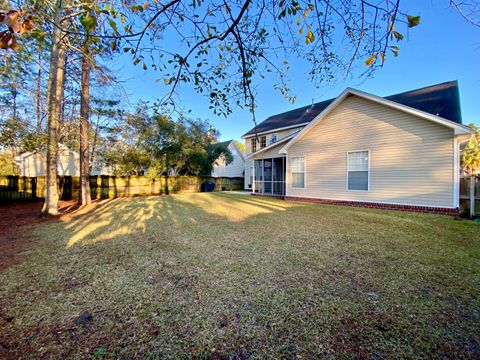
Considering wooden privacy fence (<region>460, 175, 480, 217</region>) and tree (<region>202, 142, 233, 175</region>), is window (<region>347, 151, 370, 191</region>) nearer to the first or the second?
wooden privacy fence (<region>460, 175, 480, 217</region>)

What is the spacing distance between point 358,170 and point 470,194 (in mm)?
3353

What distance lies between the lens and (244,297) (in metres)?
2.41

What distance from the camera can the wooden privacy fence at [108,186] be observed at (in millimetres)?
9992

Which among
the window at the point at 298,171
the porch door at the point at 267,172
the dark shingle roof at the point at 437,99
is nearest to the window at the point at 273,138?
the porch door at the point at 267,172

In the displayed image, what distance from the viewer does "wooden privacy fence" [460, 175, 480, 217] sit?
6.61m

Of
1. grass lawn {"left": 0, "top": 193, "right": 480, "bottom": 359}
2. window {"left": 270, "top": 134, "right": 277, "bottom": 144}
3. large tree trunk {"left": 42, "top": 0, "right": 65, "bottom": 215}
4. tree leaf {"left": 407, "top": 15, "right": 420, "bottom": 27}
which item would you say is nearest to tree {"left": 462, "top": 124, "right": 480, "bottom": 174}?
grass lawn {"left": 0, "top": 193, "right": 480, "bottom": 359}

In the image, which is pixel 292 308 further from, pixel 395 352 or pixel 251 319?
pixel 395 352

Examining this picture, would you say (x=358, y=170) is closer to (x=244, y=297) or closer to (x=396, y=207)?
(x=396, y=207)

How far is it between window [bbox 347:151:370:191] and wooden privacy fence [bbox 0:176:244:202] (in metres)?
13.1

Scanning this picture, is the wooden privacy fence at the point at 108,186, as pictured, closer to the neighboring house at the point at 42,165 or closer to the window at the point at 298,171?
the neighboring house at the point at 42,165

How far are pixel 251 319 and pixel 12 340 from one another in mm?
2074

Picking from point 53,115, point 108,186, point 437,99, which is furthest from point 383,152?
point 108,186

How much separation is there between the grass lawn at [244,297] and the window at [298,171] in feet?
21.4

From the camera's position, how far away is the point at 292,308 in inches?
86.4
